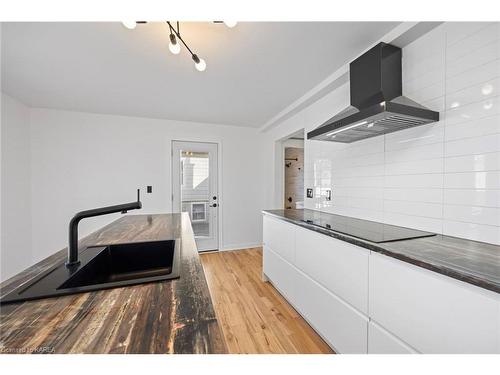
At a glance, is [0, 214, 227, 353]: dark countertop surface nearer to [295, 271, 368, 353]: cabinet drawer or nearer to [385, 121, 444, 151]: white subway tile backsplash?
[295, 271, 368, 353]: cabinet drawer

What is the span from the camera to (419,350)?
90 cm

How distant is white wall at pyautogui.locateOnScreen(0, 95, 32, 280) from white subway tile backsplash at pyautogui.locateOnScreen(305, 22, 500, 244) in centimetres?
409

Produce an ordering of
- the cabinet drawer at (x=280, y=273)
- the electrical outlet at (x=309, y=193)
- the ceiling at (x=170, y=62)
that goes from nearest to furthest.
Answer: the ceiling at (x=170, y=62)
the cabinet drawer at (x=280, y=273)
the electrical outlet at (x=309, y=193)

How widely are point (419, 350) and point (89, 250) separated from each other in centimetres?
162

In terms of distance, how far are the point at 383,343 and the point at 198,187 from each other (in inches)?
127

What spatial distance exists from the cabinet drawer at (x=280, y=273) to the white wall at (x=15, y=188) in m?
3.15

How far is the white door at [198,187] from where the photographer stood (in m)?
3.59

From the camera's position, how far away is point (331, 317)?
1.41 m

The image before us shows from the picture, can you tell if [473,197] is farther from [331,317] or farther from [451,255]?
[331,317]

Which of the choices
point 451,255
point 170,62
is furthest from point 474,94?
point 170,62

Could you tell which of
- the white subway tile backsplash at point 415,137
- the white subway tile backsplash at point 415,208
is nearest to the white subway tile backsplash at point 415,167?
the white subway tile backsplash at point 415,137

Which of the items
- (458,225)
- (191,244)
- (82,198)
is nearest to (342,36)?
(458,225)

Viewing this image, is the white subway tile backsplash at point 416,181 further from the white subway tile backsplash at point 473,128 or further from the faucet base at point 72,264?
the faucet base at point 72,264
